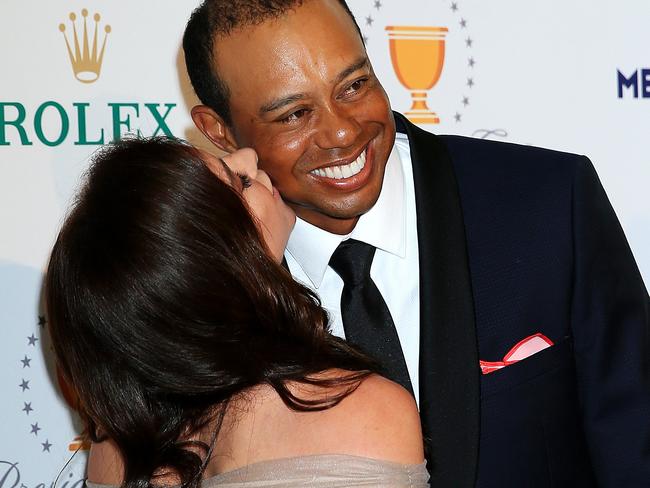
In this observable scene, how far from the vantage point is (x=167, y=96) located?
189 cm

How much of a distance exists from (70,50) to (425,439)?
1.03m

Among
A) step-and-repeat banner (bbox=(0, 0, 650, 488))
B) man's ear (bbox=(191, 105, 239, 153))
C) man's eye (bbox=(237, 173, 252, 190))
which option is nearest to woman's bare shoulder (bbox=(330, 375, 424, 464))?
man's eye (bbox=(237, 173, 252, 190))

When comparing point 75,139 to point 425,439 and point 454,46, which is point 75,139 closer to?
point 454,46

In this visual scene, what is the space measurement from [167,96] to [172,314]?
884 millimetres

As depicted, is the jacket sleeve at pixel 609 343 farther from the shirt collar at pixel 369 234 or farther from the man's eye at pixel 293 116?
the man's eye at pixel 293 116

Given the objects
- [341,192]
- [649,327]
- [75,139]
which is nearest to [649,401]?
[649,327]

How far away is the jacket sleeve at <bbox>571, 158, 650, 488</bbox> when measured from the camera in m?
1.42

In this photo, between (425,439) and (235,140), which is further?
(235,140)

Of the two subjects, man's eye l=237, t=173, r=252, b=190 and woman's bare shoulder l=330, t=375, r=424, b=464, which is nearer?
woman's bare shoulder l=330, t=375, r=424, b=464

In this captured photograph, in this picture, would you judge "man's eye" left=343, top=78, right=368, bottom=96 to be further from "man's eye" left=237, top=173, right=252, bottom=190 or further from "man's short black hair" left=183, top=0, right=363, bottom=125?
"man's eye" left=237, top=173, right=252, bottom=190

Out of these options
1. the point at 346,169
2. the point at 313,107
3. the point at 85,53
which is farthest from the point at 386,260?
the point at 85,53

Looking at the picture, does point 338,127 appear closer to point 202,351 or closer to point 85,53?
point 202,351

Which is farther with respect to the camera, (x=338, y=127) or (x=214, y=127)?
(x=214, y=127)

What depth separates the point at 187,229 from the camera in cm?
111
